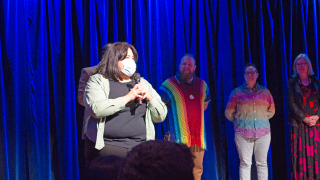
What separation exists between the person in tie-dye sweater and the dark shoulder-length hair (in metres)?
A: 1.86

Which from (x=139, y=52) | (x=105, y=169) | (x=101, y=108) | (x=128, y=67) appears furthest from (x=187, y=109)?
(x=105, y=169)

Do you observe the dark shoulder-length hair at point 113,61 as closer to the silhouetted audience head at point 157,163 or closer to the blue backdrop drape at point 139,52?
the silhouetted audience head at point 157,163

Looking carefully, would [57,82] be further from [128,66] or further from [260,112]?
[260,112]

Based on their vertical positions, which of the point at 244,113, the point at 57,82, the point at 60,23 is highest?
the point at 60,23

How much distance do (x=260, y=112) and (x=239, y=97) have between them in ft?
0.94

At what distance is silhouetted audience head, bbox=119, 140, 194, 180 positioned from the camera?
2.45 ft

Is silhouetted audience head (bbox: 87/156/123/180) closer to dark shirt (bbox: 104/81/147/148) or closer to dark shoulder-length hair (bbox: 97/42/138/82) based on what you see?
dark shirt (bbox: 104/81/147/148)

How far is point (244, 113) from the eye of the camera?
3.32 m

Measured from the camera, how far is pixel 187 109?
3102 millimetres

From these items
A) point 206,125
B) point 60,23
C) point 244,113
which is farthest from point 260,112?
point 60,23

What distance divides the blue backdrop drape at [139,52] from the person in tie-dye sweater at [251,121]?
0.46m

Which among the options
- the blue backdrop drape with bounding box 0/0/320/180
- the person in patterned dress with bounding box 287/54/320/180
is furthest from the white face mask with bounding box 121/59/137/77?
the person in patterned dress with bounding box 287/54/320/180

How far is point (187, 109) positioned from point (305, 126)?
55.5 inches

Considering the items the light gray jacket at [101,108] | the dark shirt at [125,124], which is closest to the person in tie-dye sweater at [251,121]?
the light gray jacket at [101,108]
